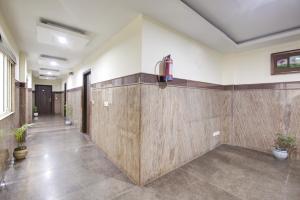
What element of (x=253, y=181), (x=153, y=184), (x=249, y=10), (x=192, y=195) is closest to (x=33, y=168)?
(x=153, y=184)

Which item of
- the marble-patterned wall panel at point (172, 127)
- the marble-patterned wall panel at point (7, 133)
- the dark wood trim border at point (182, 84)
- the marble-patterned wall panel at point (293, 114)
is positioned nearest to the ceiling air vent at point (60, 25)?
the dark wood trim border at point (182, 84)

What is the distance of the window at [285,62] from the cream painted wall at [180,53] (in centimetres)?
118

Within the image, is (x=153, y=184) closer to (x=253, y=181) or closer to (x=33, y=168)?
(x=253, y=181)

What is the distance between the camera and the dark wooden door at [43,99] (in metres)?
10.2

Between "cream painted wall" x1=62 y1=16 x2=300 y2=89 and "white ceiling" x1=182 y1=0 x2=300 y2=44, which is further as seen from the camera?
"cream painted wall" x1=62 y1=16 x2=300 y2=89

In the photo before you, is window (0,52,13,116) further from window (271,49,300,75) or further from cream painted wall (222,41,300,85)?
window (271,49,300,75)

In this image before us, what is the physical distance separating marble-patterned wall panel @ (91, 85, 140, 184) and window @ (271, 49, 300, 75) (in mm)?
3334

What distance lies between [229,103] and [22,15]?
480 centimetres

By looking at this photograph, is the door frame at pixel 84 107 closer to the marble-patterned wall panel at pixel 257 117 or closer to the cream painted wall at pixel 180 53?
the cream painted wall at pixel 180 53

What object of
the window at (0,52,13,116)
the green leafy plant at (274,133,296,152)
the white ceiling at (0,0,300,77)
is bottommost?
the green leafy plant at (274,133,296,152)

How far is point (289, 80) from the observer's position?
313 cm

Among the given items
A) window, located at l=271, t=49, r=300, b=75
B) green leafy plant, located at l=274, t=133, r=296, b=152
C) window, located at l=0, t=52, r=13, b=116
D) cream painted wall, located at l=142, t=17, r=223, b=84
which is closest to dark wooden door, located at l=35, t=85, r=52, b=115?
window, located at l=0, t=52, r=13, b=116

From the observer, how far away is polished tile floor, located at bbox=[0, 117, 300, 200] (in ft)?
6.30

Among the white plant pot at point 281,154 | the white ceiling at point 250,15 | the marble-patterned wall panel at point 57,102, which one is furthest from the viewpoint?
the marble-patterned wall panel at point 57,102
